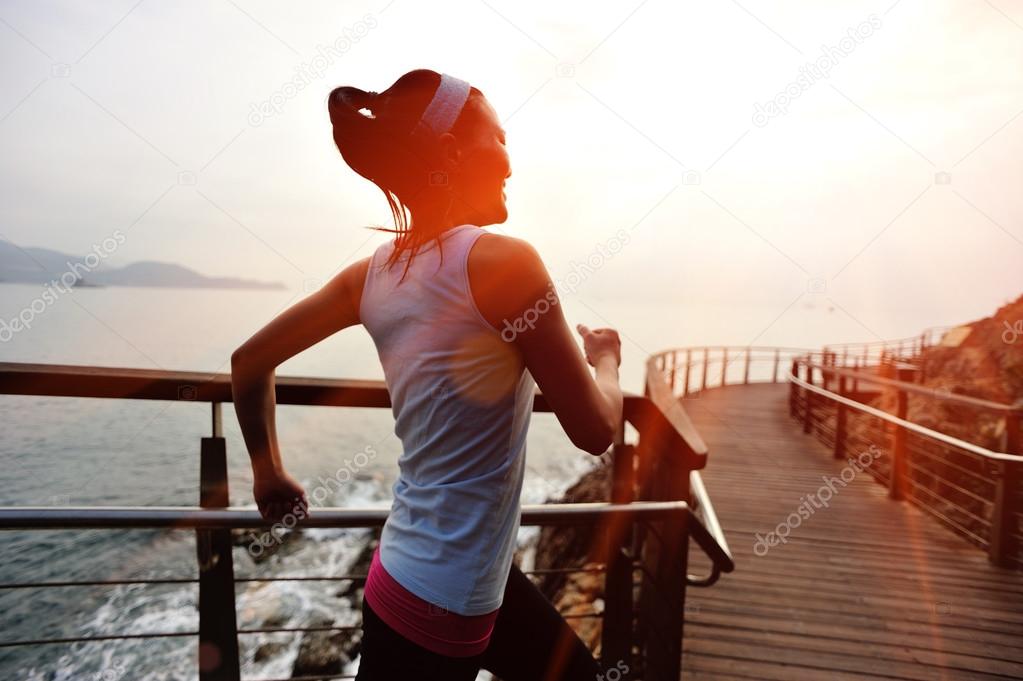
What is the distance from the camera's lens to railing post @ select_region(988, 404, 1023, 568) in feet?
13.1

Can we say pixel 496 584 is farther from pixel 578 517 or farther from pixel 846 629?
pixel 846 629

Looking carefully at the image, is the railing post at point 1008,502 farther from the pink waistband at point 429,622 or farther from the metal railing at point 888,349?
the metal railing at point 888,349

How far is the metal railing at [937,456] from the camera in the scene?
13.3ft

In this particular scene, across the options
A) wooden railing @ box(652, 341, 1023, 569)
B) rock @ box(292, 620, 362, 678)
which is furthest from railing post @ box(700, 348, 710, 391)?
rock @ box(292, 620, 362, 678)

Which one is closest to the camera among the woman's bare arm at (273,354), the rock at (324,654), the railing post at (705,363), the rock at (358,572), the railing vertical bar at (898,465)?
the woman's bare arm at (273,354)

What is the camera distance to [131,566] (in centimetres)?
679

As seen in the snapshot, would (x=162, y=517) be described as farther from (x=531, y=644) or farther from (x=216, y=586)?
(x=531, y=644)

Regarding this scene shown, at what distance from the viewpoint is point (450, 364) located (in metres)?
0.80

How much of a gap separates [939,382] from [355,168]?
13799mm

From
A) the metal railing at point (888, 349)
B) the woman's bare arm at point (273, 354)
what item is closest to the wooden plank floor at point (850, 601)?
the woman's bare arm at point (273, 354)

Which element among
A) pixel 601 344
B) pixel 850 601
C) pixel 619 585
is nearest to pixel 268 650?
pixel 850 601

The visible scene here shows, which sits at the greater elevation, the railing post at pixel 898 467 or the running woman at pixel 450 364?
the running woman at pixel 450 364

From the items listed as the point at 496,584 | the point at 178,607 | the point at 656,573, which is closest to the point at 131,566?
the point at 178,607

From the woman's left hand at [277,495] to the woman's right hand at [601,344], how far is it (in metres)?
0.59
